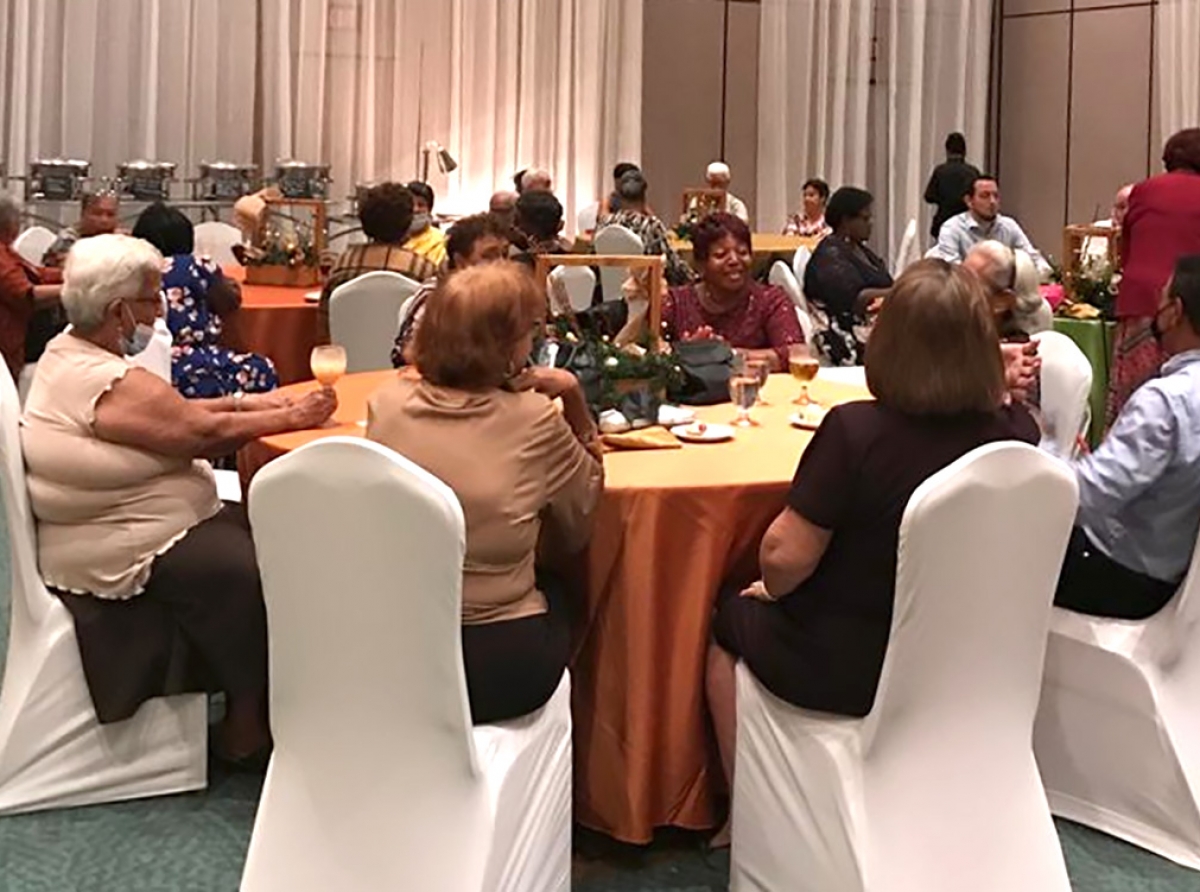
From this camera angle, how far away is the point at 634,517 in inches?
117

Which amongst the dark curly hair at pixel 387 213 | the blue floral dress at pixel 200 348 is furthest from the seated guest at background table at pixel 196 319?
the dark curly hair at pixel 387 213

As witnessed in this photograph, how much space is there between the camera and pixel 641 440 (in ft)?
11.0

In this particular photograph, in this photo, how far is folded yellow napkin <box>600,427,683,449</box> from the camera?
3.34 metres

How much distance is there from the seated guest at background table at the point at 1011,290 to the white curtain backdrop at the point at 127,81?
263 inches

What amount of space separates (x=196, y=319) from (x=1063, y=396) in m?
2.87

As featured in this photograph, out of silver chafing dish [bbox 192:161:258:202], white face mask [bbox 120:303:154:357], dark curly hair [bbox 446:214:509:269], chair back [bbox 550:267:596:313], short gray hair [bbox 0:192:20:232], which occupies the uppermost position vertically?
Result: silver chafing dish [bbox 192:161:258:202]

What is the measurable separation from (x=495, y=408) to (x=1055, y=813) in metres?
1.67

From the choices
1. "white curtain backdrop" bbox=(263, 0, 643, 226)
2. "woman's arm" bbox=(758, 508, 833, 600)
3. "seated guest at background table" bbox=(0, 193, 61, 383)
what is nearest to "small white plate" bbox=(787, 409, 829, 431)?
"woman's arm" bbox=(758, 508, 833, 600)

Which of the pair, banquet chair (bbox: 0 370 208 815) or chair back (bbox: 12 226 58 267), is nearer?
banquet chair (bbox: 0 370 208 815)

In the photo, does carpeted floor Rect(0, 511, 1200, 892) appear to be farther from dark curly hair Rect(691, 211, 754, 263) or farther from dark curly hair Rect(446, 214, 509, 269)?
dark curly hair Rect(691, 211, 754, 263)

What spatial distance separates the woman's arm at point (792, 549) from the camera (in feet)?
8.77

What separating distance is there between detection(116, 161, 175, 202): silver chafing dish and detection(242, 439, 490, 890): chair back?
23.2 ft

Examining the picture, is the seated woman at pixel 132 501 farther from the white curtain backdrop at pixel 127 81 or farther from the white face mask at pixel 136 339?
the white curtain backdrop at pixel 127 81

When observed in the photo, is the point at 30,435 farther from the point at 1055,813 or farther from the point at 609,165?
the point at 609,165
